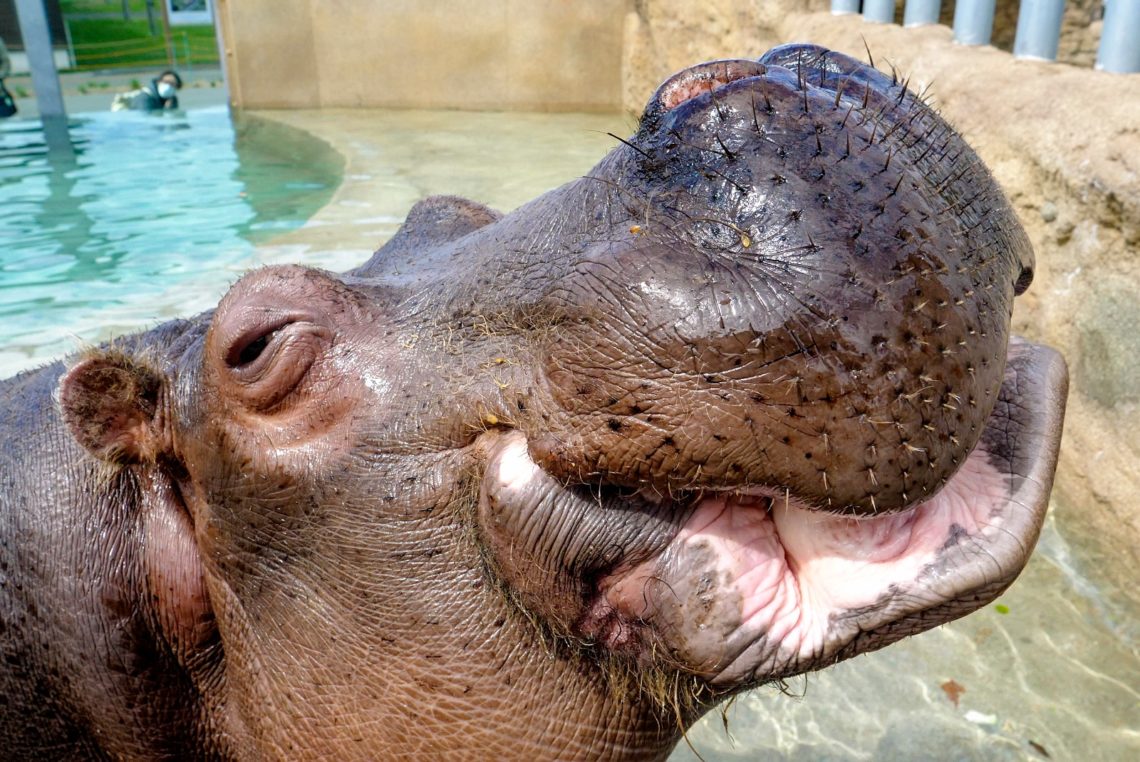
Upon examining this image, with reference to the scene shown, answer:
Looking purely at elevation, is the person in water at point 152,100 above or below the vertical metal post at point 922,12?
below

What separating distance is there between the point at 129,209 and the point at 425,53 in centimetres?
740

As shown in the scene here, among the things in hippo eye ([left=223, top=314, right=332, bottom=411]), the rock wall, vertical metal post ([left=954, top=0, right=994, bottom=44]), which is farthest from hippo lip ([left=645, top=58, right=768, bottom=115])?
vertical metal post ([left=954, top=0, right=994, bottom=44])

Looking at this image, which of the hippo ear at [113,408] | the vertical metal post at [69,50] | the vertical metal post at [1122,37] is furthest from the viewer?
the vertical metal post at [69,50]

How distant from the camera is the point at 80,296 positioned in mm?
8273

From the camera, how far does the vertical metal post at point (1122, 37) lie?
177 inches

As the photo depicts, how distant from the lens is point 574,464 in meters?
1.51

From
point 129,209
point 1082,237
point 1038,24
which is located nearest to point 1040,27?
point 1038,24

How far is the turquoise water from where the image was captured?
310 inches

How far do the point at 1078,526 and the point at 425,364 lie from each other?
4016 millimetres

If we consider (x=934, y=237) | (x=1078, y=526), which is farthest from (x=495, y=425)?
Answer: (x=1078, y=526)

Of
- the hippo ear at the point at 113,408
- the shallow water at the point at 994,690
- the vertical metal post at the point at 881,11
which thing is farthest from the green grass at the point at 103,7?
the hippo ear at the point at 113,408

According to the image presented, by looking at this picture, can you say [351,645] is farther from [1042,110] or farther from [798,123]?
[1042,110]

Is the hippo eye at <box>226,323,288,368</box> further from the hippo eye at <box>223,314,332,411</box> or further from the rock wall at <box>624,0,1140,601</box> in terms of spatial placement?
the rock wall at <box>624,0,1140,601</box>

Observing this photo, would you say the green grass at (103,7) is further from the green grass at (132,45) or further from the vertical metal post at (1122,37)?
the vertical metal post at (1122,37)
